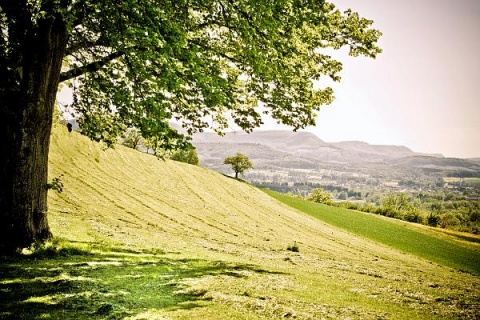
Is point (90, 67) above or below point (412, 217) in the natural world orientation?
above

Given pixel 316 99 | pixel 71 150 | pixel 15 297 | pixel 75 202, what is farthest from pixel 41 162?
pixel 71 150

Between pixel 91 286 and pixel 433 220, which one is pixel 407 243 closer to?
pixel 91 286

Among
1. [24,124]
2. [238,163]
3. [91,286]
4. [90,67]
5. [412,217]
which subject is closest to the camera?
[91,286]

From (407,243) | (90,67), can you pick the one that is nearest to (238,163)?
(407,243)

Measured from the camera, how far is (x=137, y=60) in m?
9.67

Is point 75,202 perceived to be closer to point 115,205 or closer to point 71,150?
point 115,205

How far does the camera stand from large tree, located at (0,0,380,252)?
9055 millimetres

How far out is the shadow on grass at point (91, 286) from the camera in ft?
22.1

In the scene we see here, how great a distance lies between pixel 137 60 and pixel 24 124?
14.8ft

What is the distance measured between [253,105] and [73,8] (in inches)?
321

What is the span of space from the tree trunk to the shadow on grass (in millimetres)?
1346

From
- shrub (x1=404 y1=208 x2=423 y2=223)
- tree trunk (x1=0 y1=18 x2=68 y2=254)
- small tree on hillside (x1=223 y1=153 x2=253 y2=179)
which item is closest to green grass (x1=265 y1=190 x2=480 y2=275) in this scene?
small tree on hillside (x1=223 y1=153 x2=253 y2=179)

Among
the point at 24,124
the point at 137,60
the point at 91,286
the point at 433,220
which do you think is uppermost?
the point at 137,60

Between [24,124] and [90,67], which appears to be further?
[90,67]
